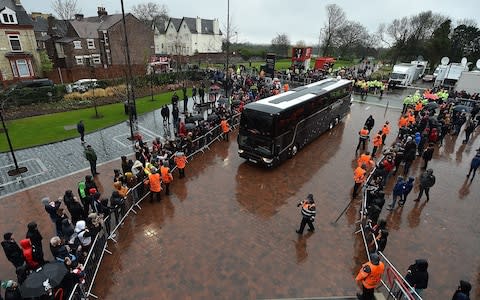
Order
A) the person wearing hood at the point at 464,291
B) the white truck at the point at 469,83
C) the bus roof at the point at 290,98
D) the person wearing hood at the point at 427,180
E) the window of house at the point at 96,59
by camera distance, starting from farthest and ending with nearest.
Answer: the window of house at the point at 96,59 < the white truck at the point at 469,83 < the bus roof at the point at 290,98 < the person wearing hood at the point at 427,180 < the person wearing hood at the point at 464,291

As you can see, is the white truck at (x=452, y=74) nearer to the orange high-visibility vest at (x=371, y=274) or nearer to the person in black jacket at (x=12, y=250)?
the orange high-visibility vest at (x=371, y=274)

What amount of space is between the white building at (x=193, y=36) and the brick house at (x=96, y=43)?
17805mm

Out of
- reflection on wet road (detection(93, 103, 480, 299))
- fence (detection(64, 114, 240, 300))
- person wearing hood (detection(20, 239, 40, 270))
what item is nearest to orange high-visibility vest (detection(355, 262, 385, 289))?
reflection on wet road (detection(93, 103, 480, 299))

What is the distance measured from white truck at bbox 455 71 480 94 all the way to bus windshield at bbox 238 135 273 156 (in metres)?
26.2

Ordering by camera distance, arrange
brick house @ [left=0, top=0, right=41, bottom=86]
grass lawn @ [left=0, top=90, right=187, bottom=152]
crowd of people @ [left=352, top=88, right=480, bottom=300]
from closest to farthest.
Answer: crowd of people @ [left=352, top=88, right=480, bottom=300], grass lawn @ [left=0, top=90, right=187, bottom=152], brick house @ [left=0, top=0, right=41, bottom=86]

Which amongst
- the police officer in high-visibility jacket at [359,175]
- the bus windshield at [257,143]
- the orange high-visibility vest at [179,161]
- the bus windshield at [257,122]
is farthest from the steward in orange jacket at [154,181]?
the police officer in high-visibility jacket at [359,175]

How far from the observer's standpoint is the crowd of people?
7133 millimetres

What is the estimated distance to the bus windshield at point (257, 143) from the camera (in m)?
14.2

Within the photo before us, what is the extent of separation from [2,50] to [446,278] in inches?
1701

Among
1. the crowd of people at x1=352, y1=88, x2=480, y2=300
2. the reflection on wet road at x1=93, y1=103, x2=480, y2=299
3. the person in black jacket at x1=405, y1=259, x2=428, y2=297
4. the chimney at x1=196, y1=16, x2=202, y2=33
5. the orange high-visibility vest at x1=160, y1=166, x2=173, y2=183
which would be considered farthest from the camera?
the chimney at x1=196, y1=16, x2=202, y2=33

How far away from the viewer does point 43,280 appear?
6184 millimetres

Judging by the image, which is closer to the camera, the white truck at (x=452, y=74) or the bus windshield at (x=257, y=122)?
the bus windshield at (x=257, y=122)

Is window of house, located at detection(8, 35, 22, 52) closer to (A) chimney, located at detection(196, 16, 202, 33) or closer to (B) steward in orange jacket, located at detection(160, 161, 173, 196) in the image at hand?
(B) steward in orange jacket, located at detection(160, 161, 173, 196)

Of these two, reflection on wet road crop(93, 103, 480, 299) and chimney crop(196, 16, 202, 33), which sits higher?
chimney crop(196, 16, 202, 33)
